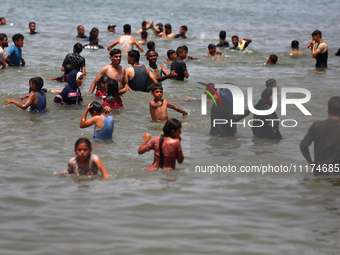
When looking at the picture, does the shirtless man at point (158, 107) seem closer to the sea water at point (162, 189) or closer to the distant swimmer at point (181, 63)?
the sea water at point (162, 189)

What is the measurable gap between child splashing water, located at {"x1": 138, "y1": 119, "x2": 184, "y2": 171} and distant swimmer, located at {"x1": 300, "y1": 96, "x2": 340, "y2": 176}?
1877mm

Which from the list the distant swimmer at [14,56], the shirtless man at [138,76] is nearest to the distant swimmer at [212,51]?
the distant swimmer at [14,56]

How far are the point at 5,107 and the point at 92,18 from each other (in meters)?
30.0

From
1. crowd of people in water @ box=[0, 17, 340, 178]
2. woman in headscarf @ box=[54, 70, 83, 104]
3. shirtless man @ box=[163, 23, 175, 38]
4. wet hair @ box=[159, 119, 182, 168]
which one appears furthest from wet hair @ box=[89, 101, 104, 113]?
shirtless man @ box=[163, 23, 175, 38]

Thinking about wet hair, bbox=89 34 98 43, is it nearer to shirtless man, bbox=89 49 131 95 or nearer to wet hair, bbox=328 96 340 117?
shirtless man, bbox=89 49 131 95

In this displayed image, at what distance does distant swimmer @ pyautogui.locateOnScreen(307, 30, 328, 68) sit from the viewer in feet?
62.5

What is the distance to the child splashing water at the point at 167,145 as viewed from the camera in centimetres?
864

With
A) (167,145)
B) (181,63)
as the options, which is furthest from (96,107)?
(181,63)

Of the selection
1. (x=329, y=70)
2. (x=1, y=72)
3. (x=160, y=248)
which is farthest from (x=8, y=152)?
(x=329, y=70)

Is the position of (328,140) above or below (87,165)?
above

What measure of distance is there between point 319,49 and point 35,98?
10.8 m

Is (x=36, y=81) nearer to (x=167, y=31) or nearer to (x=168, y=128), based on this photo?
(x=168, y=128)

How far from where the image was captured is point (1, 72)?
17719 millimetres

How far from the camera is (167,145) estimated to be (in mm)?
8719
